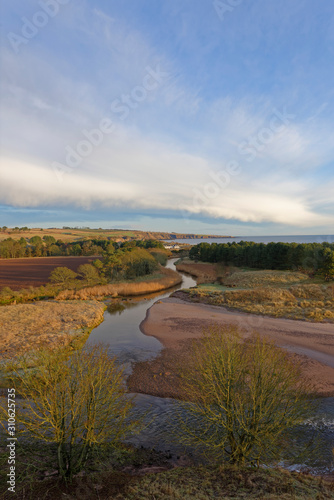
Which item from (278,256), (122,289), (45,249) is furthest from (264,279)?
(45,249)

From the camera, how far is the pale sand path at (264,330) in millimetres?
18406

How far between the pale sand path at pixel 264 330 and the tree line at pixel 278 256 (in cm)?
→ 2749

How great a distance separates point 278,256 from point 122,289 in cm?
4159

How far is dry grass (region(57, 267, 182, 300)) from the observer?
4221 cm

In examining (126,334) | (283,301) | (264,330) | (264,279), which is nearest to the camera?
(126,334)

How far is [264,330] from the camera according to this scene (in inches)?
1032

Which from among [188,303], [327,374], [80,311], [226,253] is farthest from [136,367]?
[226,253]

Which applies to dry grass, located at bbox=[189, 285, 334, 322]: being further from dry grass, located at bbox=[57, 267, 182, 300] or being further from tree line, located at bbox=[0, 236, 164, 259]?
tree line, located at bbox=[0, 236, 164, 259]

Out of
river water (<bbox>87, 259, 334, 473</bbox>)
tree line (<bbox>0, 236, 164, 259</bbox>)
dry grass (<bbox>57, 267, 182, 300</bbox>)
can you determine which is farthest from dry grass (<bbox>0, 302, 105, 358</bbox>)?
tree line (<bbox>0, 236, 164, 259</bbox>)

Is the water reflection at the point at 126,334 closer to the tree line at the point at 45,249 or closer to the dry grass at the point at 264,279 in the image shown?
the dry grass at the point at 264,279

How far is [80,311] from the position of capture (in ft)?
106

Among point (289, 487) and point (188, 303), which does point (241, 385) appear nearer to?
point (289, 487)

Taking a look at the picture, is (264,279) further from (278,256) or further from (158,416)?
(158,416)

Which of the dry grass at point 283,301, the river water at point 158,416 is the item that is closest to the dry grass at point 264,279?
the dry grass at point 283,301
